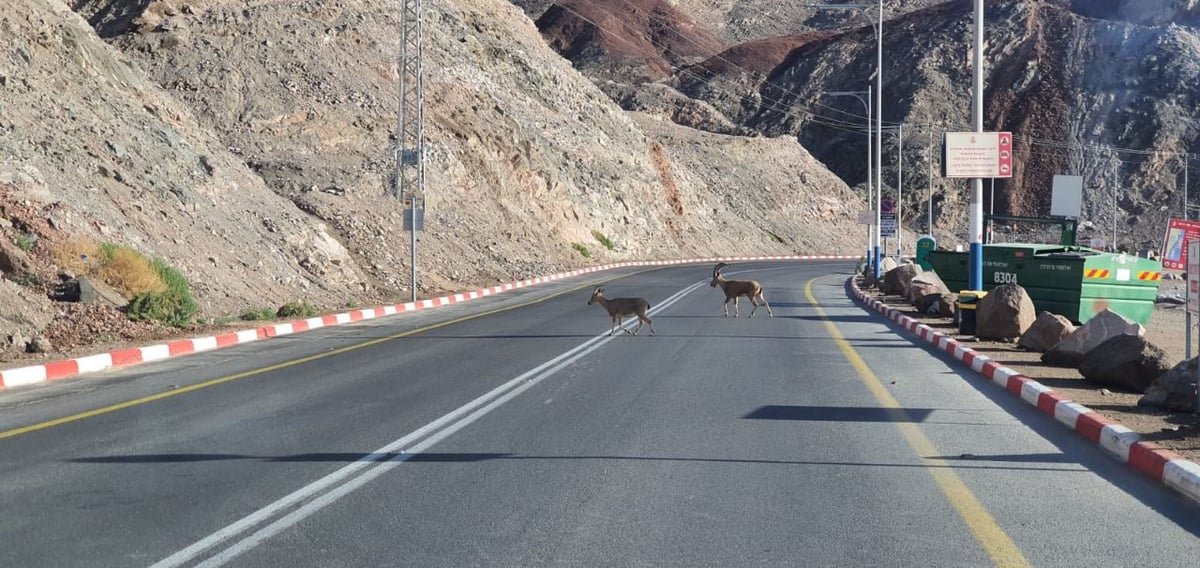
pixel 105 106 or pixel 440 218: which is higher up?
pixel 105 106

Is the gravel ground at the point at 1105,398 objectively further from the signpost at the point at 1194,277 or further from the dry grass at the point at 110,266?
the dry grass at the point at 110,266

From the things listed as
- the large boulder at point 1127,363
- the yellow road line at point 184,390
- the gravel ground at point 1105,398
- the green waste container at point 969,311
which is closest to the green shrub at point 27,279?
the yellow road line at point 184,390

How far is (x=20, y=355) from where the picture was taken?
16.2 metres

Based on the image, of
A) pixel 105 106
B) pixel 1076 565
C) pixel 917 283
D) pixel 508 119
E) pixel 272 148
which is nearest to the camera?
pixel 1076 565

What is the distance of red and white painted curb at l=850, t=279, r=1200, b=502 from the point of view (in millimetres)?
7641

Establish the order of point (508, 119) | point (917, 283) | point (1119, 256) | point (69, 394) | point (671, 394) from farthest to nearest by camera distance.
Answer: point (508, 119)
point (917, 283)
point (1119, 256)
point (69, 394)
point (671, 394)

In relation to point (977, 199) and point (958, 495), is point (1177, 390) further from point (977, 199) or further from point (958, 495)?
point (977, 199)

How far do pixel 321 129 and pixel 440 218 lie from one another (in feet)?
22.7

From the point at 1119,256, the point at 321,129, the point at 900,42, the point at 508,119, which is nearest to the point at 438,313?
the point at 1119,256

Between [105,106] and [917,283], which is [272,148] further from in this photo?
[917,283]

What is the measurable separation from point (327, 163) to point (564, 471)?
4224 cm

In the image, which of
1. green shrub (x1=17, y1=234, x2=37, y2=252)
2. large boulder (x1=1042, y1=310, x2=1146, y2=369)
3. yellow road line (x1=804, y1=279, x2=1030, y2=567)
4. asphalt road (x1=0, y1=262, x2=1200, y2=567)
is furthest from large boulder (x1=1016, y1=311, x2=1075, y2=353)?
green shrub (x1=17, y1=234, x2=37, y2=252)

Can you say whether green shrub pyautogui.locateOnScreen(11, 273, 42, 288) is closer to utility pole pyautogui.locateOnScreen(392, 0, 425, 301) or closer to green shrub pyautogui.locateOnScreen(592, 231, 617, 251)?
utility pole pyautogui.locateOnScreen(392, 0, 425, 301)

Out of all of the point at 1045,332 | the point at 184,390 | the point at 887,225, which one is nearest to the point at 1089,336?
the point at 1045,332
